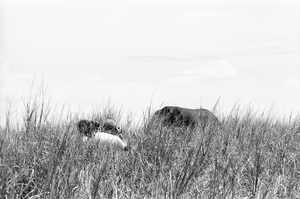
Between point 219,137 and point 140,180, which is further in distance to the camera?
point 219,137

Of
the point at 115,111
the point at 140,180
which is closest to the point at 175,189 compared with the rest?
the point at 140,180

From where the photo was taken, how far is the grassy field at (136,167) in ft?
15.0

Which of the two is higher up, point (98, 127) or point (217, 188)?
point (98, 127)

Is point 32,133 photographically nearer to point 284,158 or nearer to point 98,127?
point 98,127

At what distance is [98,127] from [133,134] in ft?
1.85

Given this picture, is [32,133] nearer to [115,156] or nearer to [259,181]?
[115,156]

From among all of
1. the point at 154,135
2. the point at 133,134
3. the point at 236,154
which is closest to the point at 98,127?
the point at 133,134

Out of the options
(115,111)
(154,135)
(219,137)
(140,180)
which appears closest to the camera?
(140,180)

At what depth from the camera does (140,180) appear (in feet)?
18.0

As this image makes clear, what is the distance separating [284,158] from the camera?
645cm

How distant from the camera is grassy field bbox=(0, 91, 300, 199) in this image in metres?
4.58

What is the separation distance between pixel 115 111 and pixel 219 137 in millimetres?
2396

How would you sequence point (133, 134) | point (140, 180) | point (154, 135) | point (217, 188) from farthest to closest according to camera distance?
point (133, 134)
point (154, 135)
point (140, 180)
point (217, 188)

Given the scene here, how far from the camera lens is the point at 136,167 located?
5.50 m
